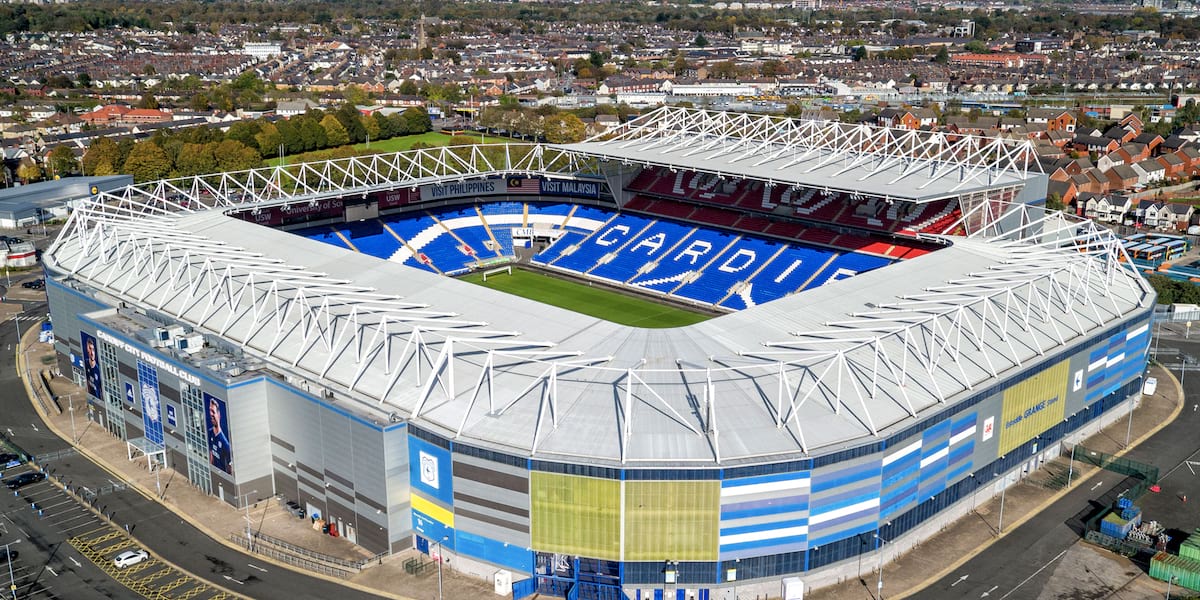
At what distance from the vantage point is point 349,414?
54250 millimetres

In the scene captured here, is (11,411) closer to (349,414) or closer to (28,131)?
(349,414)

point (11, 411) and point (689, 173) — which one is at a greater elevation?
point (689, 173)

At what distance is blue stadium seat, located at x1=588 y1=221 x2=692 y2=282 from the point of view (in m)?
104

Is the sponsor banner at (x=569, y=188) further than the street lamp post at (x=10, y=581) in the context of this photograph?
Yes

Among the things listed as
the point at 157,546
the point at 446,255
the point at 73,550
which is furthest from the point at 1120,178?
the point at 73,550

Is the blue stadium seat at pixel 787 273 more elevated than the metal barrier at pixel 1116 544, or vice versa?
the blue stadium seat at pixel 787 273

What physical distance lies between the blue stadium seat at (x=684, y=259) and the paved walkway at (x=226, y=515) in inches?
1906

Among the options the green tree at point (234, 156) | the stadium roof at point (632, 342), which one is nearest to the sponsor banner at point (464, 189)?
the stadium roof at point (632, 342)

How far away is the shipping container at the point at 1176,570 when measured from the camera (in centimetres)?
5122

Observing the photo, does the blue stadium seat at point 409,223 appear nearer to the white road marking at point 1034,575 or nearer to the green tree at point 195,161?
the green tree at point 195,161

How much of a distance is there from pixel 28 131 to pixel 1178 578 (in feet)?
578

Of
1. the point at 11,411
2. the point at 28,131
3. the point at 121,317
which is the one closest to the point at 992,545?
the point at 121,317

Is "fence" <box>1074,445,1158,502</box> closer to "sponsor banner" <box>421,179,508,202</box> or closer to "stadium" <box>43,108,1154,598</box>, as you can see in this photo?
"stadium" <box>43,108,1154,598</box>

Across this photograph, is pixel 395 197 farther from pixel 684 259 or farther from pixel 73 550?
pixel 73 550
